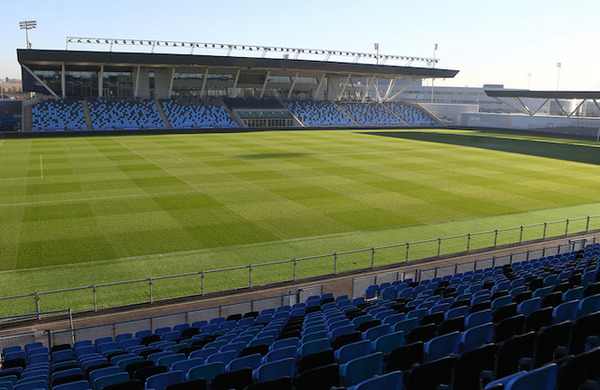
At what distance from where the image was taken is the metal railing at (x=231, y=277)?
1562cm

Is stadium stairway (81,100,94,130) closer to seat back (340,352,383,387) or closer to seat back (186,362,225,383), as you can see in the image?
seat back (186,362,225,383)

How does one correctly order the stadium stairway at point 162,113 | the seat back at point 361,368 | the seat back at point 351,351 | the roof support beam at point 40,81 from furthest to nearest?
the stadium stairway at point 162,113, the roof support beam at point 40,81, the seat back at point 351,351, the seat back at point 361,368

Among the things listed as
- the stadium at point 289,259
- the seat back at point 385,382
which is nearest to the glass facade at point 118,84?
the stadium at point 289,259

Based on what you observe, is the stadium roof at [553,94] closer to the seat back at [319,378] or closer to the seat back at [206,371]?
the seat back at [319,378]

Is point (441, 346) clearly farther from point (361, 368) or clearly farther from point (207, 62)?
point (207, 62)

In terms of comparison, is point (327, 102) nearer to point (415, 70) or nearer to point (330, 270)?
point (415, 70)

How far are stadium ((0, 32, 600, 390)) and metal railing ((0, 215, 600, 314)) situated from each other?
10 centimetres

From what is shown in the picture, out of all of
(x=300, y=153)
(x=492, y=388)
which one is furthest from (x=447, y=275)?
(x=300, y=153)

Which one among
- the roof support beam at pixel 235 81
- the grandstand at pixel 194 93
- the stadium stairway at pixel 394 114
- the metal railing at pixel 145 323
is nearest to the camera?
the metal railing at pixel 145 323

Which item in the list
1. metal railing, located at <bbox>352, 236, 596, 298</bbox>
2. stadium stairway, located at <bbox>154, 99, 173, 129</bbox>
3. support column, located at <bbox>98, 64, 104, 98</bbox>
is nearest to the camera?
metal railing, located at <bbox>352, 236, 596, 298</bbox>

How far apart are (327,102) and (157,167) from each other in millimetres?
61161

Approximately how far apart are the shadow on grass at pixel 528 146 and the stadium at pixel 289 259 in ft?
2.47

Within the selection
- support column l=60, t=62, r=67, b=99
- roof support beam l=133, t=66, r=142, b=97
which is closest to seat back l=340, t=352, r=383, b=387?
support column l=60, t=62, r=67, b=99

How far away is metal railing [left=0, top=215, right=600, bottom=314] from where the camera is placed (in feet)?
51.2
